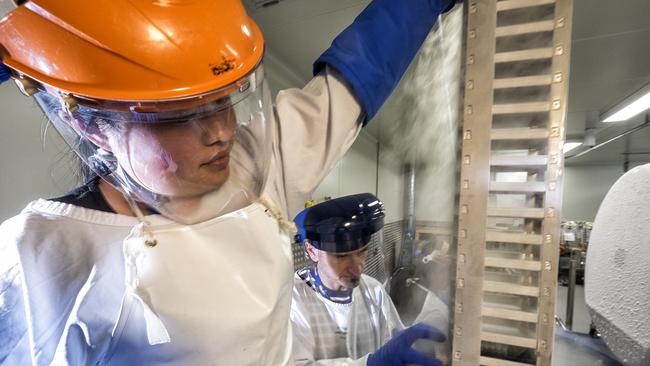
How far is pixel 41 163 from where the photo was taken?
0.92 m

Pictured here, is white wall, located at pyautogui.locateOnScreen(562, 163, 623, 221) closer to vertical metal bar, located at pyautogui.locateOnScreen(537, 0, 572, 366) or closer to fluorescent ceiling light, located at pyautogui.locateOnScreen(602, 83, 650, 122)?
fluorescent ceiling light, located at pyautogui.locateOnScreen(602, 83, 650, 122)

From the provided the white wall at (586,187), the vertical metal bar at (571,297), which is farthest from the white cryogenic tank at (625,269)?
the white wall at (586,187)

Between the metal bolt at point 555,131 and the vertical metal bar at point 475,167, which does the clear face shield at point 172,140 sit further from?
the metal bolt at point 555,131

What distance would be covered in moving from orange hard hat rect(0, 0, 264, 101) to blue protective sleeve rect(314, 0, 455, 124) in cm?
32

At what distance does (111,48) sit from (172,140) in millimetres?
124

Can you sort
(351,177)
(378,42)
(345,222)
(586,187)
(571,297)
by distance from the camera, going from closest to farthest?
(378,42) < (345,222) < (351,177) < (571,297) < (586,187)

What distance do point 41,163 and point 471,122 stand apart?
52.8 inches

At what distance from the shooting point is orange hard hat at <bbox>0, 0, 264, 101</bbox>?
32cm

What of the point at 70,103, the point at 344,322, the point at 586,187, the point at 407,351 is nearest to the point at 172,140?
the point at 70,103

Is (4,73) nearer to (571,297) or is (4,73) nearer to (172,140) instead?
(172,140)

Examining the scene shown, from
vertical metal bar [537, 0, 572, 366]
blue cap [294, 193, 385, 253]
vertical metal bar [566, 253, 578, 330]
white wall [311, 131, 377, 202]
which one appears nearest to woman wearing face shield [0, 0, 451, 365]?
vertical metal bar [537, 0, 572, 366]

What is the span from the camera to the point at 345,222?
47.8 inches

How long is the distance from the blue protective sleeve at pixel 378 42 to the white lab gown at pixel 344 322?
43.5 inches

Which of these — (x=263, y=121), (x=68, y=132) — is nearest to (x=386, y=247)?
(x=263, y=121)
